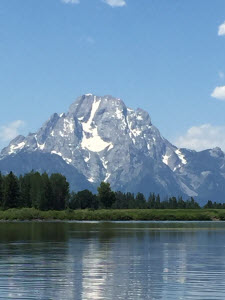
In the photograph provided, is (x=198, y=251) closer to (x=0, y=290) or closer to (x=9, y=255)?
(x=9, y=255)

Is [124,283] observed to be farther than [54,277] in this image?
No

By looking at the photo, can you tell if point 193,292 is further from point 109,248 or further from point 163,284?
point 109,248

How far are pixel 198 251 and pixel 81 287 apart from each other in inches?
1496

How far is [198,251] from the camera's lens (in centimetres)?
8138

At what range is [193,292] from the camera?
4334 centimetres

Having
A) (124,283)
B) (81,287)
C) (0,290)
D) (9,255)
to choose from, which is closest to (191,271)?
(124,283)

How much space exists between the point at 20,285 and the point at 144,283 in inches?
339

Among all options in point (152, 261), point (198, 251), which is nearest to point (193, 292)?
point (152, 261)

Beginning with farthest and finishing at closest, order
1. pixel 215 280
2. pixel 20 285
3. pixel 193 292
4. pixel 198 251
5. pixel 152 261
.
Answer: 1. pixel 198 251
2. pixel 152 261
3. pixel 215 280
4. pixel 20 285
5. pixel 193 292

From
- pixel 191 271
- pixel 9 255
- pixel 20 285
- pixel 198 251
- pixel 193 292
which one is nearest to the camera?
pixel 193 292

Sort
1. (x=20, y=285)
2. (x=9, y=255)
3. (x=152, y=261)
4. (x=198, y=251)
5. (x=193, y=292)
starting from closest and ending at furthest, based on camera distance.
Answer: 1. (x=193, y=292)
2. (x=20, y=285)
3. (x=152, y=261)
4. (x=9, y=255)
5. (x=198, y=251)

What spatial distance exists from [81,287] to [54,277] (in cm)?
608

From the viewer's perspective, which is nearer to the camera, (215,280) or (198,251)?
(215,280)

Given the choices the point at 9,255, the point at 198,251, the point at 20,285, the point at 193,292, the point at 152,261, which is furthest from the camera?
the point at 198,251
